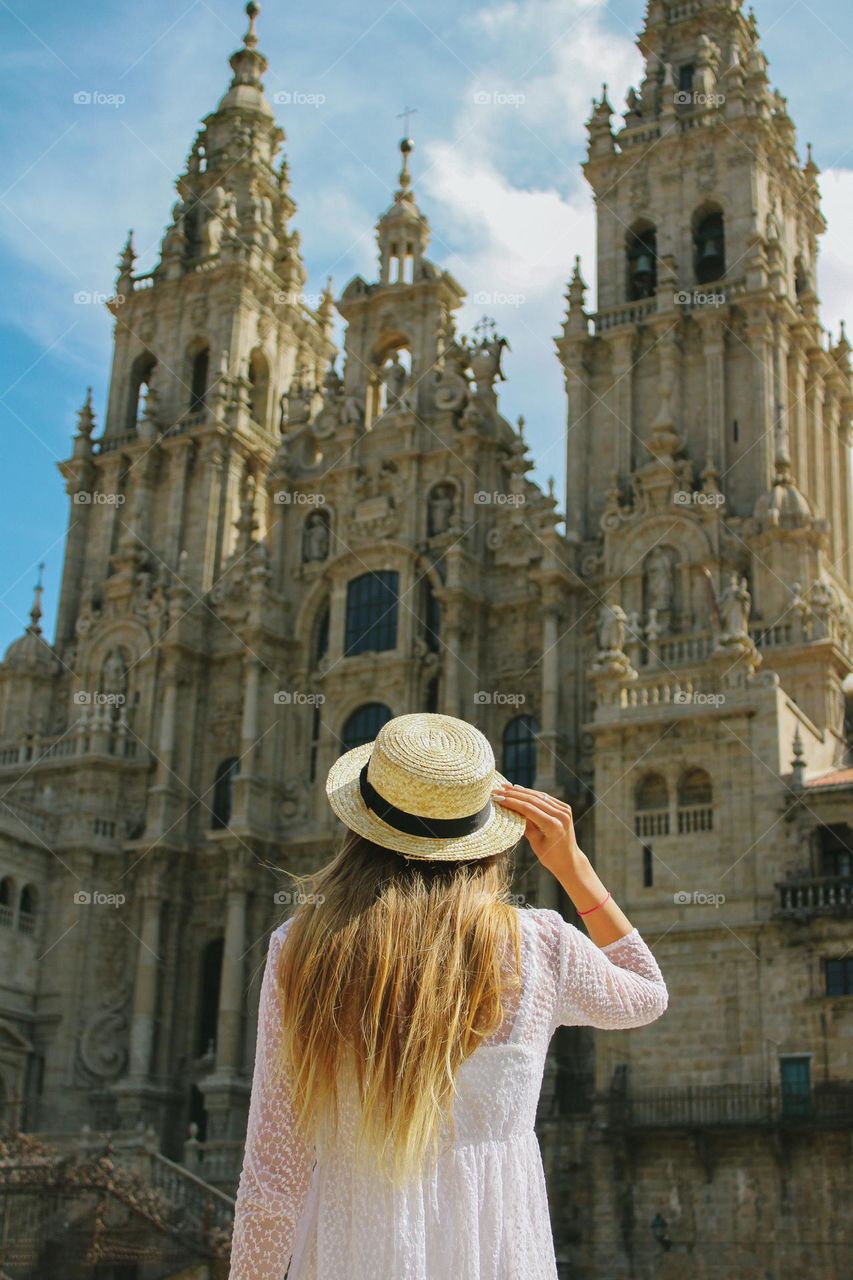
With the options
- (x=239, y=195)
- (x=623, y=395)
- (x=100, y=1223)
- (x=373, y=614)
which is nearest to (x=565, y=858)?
(x=100, y=1223)

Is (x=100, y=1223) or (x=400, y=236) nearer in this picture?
(x=100, y=1223)

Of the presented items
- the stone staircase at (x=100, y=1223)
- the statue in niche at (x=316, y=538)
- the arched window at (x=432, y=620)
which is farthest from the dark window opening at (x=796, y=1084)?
the statue in niche at (x=316, y=538)

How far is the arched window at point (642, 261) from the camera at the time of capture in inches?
1527

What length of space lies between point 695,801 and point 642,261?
1548 cm

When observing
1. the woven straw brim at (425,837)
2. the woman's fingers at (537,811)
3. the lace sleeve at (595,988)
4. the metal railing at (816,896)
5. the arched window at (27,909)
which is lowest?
the lace sleeve at (595,988)

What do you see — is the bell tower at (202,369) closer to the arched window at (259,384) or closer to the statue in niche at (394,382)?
the arched window at (259,384)

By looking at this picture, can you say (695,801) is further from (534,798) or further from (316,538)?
(534,798)

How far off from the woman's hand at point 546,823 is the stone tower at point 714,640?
23104 millimetres

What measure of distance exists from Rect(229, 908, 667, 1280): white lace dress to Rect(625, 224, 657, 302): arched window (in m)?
36.2

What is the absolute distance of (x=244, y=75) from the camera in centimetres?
5141

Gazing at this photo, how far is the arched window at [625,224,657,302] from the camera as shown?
127ft

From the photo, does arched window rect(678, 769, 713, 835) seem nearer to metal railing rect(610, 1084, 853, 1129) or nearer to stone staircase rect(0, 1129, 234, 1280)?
metal railing rect(610, 1084, 853, 1129)

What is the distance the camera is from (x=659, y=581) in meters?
34.1

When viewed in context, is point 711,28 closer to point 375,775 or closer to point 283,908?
point 283,908
